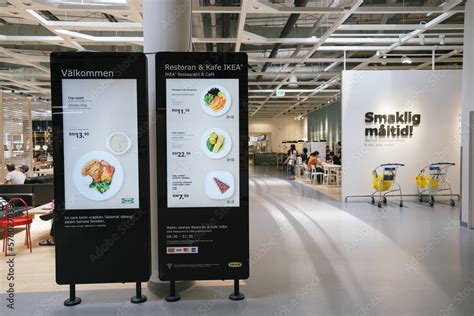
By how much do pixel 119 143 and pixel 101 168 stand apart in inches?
11.4

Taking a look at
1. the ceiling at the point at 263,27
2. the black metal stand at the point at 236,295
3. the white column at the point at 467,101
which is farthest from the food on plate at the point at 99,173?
the white column at the point at 467,101

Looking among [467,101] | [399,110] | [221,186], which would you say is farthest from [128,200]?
[399,110]

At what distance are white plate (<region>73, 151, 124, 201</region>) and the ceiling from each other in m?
4.37

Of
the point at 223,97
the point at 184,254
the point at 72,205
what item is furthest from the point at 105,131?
the point at 184,254

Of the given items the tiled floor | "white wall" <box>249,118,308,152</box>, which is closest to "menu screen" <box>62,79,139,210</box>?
the tiled floor

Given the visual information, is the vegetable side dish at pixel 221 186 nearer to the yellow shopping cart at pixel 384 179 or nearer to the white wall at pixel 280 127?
the yellow shopping cart at pixel 384 179

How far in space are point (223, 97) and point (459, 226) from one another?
5853 millimetres

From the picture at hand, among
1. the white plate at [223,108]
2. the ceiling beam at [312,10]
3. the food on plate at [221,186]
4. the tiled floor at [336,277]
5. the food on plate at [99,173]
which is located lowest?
the tiled floor at [336,277]

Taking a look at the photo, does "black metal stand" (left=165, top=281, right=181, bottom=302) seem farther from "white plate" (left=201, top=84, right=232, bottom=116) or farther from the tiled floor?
"white plate" (left=201, top=84, right=232, bottom=116)

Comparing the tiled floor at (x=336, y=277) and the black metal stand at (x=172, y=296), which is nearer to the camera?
the tiled floor at (x=336, y=277)

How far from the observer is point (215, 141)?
3.71 m

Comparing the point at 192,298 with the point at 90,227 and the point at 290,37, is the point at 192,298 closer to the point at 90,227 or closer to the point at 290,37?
the point at 90,227

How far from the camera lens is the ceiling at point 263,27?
7375 mm

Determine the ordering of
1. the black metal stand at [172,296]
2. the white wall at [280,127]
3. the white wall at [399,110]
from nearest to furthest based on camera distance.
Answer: the black metal stand at [172,296] < the white wall at [399,110] < the white wall at [280,127]
